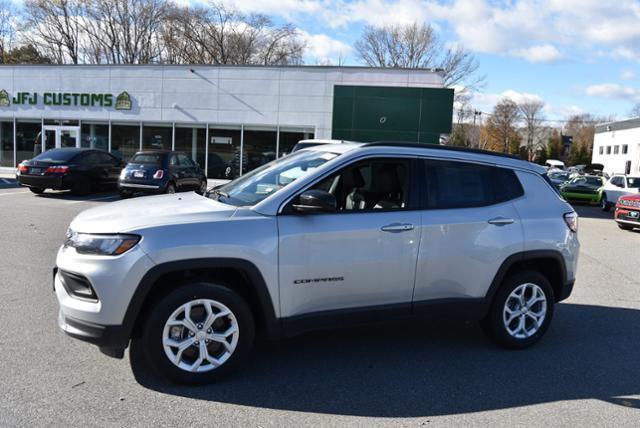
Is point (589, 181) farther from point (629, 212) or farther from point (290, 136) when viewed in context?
point (290, 136)

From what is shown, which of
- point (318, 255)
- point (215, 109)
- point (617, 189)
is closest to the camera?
point (318, 255)

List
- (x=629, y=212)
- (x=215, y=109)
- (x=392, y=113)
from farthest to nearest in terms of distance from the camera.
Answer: (x=215, y=109)
(x=392, y=113)
(x=629, y=212)

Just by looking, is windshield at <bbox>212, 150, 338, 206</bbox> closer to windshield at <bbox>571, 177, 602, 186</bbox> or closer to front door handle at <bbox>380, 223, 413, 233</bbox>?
front door handle at <bbox>380, 223, 413, 233</bbox>

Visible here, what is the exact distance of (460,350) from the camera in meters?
4.73

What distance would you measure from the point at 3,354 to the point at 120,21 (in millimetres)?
52887

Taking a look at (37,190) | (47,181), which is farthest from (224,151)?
(47,181)

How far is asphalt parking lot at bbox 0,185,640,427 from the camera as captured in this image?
3.43 metres

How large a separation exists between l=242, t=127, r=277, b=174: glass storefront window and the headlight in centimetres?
2011

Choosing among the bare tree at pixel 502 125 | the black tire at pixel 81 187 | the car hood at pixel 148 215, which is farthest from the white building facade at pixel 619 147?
the car hood at pixel 148 215

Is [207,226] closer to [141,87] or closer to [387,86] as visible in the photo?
[387,86]

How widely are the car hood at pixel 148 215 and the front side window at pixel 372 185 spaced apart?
2.86 feet

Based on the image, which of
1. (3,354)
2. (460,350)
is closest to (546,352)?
(460,350)

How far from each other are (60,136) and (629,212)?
954 inches

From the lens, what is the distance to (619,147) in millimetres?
57781
